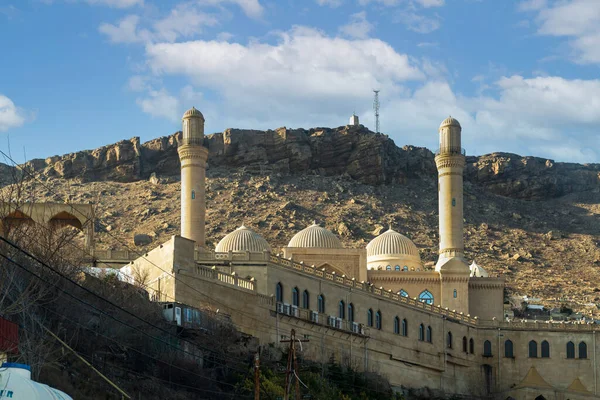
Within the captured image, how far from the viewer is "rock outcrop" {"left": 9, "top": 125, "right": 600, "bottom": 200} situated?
117438 mm

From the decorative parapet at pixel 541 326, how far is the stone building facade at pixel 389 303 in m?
0.08

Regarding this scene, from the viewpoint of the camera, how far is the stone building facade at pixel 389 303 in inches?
2132

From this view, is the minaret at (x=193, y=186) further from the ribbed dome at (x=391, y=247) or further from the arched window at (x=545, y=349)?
the arched window at (x=545, y=349)

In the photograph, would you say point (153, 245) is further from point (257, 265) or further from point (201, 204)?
point (257, 265)

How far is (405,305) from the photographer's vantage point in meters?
64.5

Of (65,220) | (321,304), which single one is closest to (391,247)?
(321,304)

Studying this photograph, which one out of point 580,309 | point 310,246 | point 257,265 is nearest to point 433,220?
point 580,309

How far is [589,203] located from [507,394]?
6654cm

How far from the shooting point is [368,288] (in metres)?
63.1

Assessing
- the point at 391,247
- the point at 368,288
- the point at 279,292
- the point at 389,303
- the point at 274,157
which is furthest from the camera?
the point at 274,157

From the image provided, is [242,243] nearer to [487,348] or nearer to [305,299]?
[305,299]

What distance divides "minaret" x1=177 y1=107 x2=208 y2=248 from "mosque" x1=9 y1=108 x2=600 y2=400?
56mm

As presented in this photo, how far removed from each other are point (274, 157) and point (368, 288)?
2244 inches

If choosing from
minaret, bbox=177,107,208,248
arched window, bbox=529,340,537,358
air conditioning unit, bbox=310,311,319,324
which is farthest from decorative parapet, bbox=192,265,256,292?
arched window, bbox=529,340,537,358
